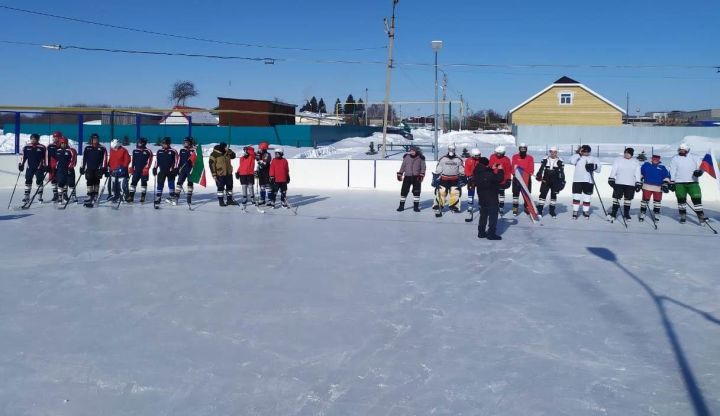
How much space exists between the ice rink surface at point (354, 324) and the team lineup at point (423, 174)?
202cm

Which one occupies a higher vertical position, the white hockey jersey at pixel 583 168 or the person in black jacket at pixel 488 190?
the white hockey jersey at pixel 583 168

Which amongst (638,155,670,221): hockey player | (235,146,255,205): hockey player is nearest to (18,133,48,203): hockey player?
(235,146,255,205): hockey player

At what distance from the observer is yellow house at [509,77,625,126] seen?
46.8m

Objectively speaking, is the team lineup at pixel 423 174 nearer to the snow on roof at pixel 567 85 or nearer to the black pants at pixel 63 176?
the black pants at pixel 63 176

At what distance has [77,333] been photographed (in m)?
4.91

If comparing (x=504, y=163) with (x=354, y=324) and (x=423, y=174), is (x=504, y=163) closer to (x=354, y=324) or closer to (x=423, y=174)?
(x=423, y=174)

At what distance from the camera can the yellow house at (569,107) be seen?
46.8 meters

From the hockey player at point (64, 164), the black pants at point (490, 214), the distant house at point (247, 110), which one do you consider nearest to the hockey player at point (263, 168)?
the hockey player at point (64, 164)

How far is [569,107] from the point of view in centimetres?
4759

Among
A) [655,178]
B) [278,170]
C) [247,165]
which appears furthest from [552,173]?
[247,165]

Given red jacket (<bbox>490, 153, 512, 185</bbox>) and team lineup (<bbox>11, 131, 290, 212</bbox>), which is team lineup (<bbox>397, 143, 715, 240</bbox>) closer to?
red jacket (<bbox>490, 153, 512, 185</bbox>)

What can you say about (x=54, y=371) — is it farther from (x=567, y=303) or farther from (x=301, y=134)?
(x=301, y=134)

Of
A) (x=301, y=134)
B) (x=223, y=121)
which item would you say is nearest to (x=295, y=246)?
(x=301, y=134)

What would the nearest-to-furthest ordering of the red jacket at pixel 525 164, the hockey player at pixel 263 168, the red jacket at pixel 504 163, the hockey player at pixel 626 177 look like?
the hockey player at pixel 626 177
the red jacket at pixel 504 163
the red jacket at pixel 525 164
the hockey player at pixel 263 168
